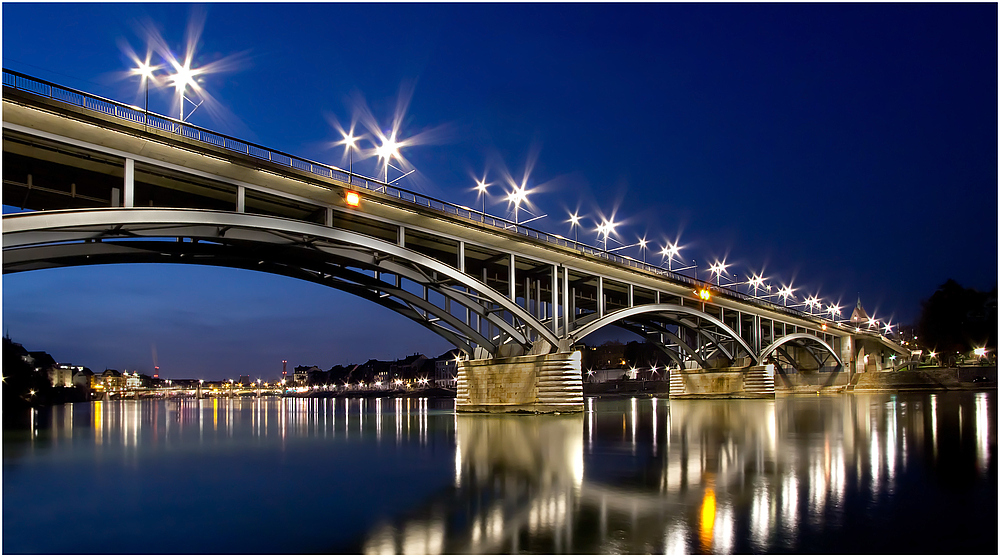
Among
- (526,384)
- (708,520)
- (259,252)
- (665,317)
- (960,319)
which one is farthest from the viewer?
(960,319)

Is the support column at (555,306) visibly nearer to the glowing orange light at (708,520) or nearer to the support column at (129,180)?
the support column at (129,180)

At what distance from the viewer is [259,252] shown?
32812 millimetres

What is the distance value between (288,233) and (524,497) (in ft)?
63.3

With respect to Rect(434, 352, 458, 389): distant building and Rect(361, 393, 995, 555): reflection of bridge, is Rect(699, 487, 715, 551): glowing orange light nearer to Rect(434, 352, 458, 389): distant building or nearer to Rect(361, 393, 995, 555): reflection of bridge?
Rect(361, 393, 995, 555): reflection of bridge

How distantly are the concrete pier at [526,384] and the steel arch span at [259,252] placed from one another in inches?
47.1

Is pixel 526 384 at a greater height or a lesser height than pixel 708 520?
lesser

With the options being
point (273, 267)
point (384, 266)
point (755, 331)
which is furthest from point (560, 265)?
point (755, 331)

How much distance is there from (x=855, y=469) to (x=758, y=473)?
2.62m

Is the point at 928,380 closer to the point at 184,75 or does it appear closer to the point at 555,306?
the point at 555,306

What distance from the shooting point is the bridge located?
22.1 metres

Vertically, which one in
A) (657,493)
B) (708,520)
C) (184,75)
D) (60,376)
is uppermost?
(184,75)

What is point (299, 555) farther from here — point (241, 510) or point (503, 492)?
point (503, 492)

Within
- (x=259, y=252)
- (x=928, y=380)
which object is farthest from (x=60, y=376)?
(x=928, y=380)

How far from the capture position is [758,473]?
1553 centimetres
